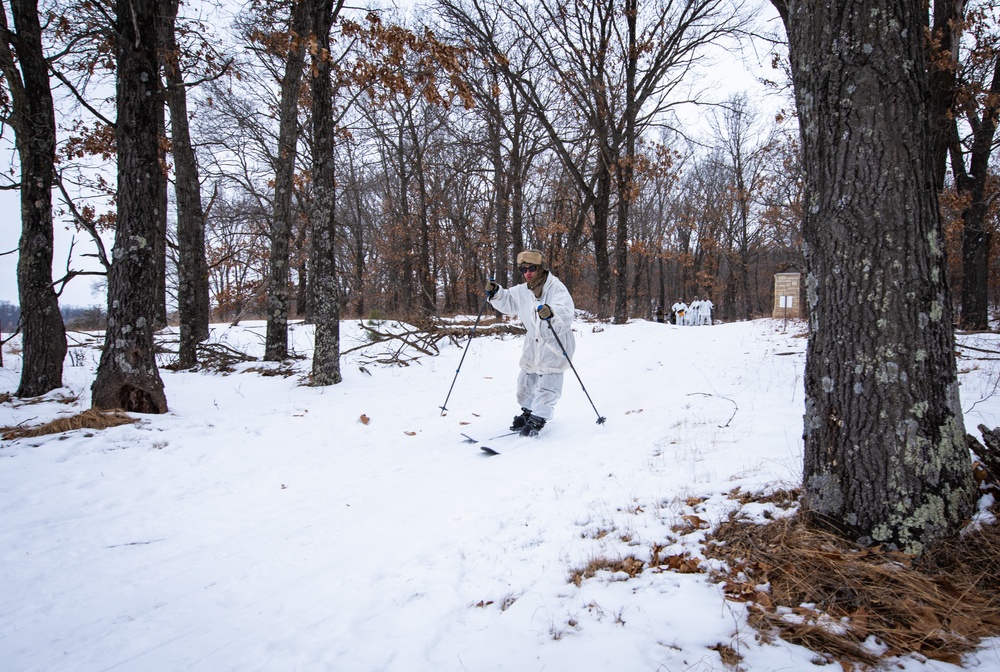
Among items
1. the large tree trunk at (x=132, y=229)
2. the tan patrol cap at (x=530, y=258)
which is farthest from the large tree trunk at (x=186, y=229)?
the tan patrol cap at (x=530, y=258)

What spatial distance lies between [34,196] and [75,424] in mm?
3496

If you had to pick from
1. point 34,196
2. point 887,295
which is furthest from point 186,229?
point 887,295

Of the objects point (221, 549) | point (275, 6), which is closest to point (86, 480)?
point (221, 549)

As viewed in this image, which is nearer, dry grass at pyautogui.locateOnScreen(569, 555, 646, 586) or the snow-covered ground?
the snow-covered ground

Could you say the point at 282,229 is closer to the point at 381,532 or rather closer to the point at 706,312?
the point at 381,532

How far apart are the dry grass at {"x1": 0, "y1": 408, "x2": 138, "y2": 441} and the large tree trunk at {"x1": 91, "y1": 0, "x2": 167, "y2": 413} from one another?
11.3 inches

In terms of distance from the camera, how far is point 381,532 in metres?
3.52

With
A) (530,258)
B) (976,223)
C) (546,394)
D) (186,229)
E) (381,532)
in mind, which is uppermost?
(976,223)

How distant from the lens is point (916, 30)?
246cm

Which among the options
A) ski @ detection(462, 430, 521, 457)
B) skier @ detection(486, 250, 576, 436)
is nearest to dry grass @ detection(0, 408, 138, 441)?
ski @ detection(462, 430, 521, 457)

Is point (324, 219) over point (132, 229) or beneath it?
over

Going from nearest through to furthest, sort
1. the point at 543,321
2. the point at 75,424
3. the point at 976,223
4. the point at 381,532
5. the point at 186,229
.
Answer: the point at 381,532 < the point at 75,424 < the point at 543,321 < the point at 186,229 < the point at 976,223

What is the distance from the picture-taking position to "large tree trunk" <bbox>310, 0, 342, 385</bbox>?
775cm

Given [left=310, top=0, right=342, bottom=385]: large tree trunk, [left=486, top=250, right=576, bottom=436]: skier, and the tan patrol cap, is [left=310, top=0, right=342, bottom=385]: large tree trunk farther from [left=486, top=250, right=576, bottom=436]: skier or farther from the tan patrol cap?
the tan patrol cap
